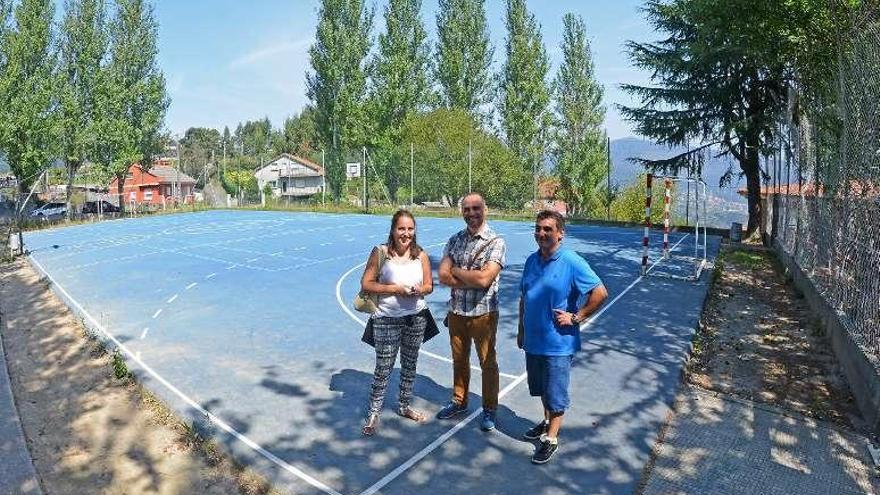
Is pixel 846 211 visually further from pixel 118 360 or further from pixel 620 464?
pixel 118 360

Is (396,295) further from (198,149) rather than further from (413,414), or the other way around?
(198,149)

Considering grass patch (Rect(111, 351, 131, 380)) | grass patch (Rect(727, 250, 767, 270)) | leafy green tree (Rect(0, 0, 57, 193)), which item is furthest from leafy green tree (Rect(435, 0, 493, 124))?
grass patch (Rect(111, 351, 131, 380))

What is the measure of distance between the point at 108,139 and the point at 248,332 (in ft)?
89.5

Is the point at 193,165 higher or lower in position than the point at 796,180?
higher

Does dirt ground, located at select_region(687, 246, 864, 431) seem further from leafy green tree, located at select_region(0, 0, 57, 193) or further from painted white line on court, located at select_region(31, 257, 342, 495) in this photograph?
leafy green tree, located at select_region(0, 0, 57, 193)

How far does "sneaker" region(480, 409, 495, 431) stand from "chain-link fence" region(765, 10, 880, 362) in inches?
141

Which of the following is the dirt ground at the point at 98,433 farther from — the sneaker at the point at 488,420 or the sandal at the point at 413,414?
the sneaker at the point at 488,420

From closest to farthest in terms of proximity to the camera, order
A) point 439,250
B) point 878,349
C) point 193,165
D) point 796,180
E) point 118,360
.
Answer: point 878,349, point 118,360, point 796,180, point 439,250, point 193,165

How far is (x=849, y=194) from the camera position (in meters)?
7.21

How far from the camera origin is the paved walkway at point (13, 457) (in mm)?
3924

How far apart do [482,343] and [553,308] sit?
737 mm

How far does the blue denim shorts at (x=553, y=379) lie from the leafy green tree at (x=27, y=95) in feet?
91.0

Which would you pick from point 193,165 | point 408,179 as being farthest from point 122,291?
point 193,165

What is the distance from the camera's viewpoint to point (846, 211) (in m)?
7.23
